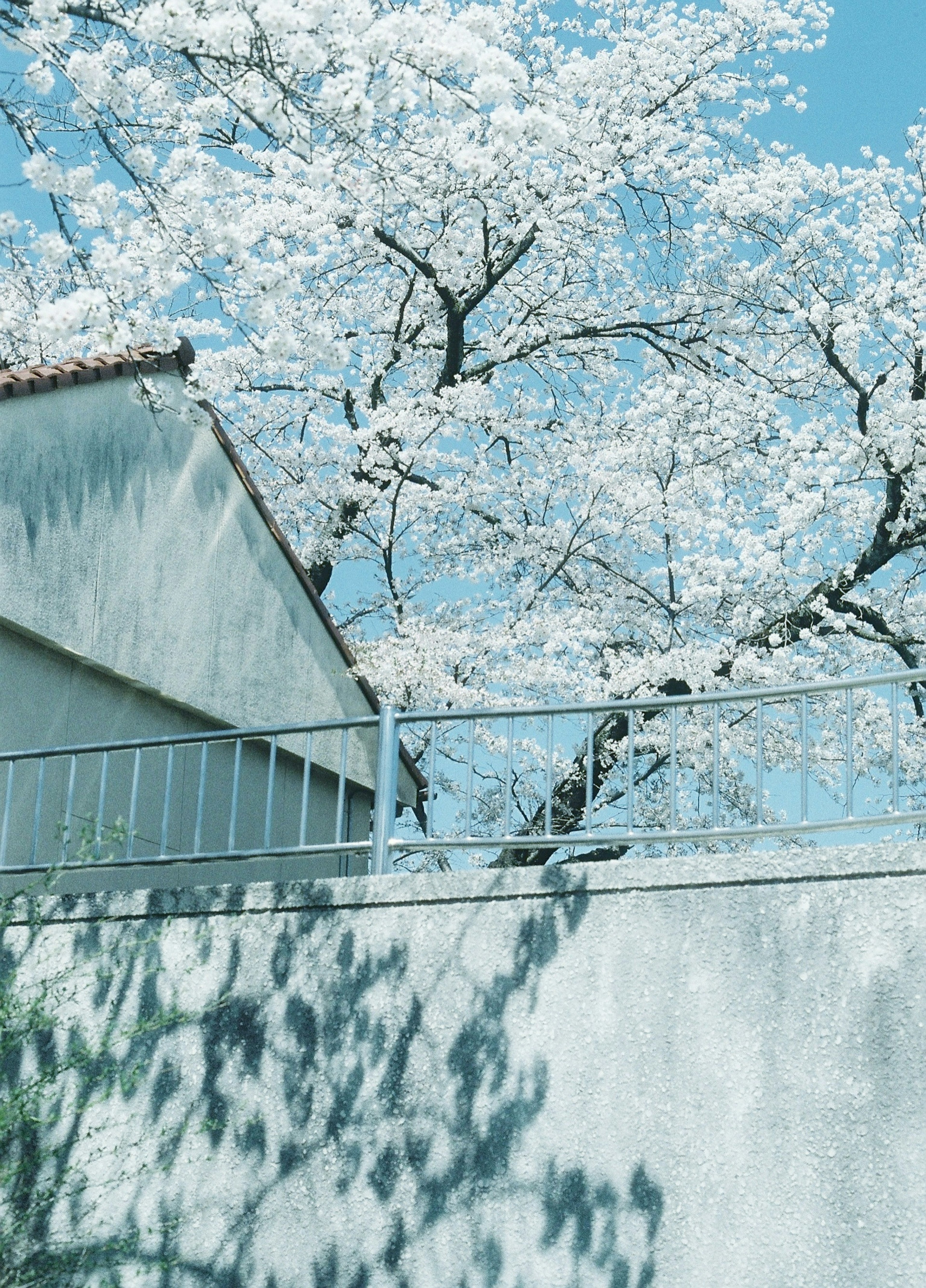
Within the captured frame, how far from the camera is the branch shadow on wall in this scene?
16.1ft

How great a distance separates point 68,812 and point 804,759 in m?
4.08

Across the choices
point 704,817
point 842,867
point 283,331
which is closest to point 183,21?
point 283,331

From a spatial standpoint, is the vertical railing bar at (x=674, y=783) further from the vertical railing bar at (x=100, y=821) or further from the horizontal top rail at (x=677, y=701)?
the vertical railing bar at (x=100, y=821)

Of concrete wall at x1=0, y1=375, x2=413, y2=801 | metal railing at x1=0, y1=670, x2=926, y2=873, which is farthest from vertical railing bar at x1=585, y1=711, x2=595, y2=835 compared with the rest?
concrete wall at x1=0, y1=375, x2=413, y2=801

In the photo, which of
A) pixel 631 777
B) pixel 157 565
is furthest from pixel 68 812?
pixel 631 777

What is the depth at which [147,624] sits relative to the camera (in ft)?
27.8

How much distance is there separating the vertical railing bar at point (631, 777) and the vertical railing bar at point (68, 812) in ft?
7.25

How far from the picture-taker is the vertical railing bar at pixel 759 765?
5.12 m

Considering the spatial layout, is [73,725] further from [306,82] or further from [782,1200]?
[782,1200]

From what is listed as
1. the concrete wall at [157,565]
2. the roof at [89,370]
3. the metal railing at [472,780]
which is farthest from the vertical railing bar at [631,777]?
the roof at [89,370]

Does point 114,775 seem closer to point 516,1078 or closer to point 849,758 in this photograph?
point 516,1078

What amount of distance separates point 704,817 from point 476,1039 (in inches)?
167

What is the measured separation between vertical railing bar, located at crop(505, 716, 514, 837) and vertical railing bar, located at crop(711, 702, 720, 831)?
0.76 m

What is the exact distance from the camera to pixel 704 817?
30.0 ft
